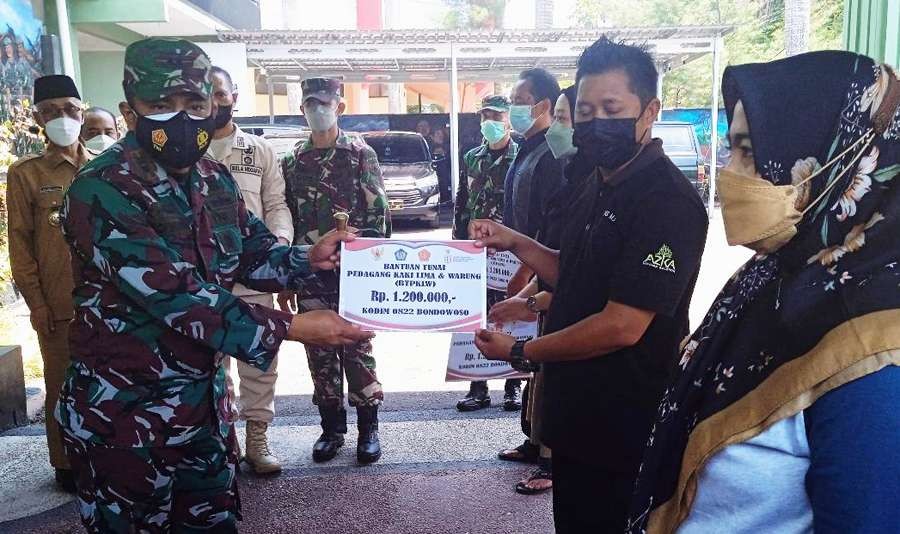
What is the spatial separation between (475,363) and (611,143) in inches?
65.1

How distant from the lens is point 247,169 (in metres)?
4.06

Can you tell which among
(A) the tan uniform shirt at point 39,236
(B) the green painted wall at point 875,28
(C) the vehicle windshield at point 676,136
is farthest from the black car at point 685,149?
(A) the tan uniform shirt at point 39,236

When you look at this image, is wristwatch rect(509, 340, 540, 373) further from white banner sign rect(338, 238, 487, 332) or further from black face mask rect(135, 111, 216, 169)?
black face mask rect(135, 111, 216, 169)

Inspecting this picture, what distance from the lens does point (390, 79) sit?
20703 millimetres

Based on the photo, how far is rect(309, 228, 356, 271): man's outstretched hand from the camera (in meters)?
2.53

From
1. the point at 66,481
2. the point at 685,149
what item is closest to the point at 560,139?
the point at 66,481

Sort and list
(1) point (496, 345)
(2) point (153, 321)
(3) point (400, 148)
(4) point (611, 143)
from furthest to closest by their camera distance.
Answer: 1. (3) point (400, 148)
2. (1) point (496, 345)
3. (4) point (611, 143)
4. (2) point (153, 321)

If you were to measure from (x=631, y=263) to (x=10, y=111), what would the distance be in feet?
30.3

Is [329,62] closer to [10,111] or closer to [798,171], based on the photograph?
[10,111]

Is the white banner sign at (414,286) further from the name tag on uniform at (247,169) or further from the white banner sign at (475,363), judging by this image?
the name tag on uniform at (247,169)

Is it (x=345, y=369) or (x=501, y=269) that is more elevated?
(x=501, y=269)

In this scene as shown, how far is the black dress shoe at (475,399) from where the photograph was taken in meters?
5.00

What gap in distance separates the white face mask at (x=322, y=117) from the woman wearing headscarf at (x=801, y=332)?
10.6ft

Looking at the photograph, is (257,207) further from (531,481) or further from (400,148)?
(400,148)
